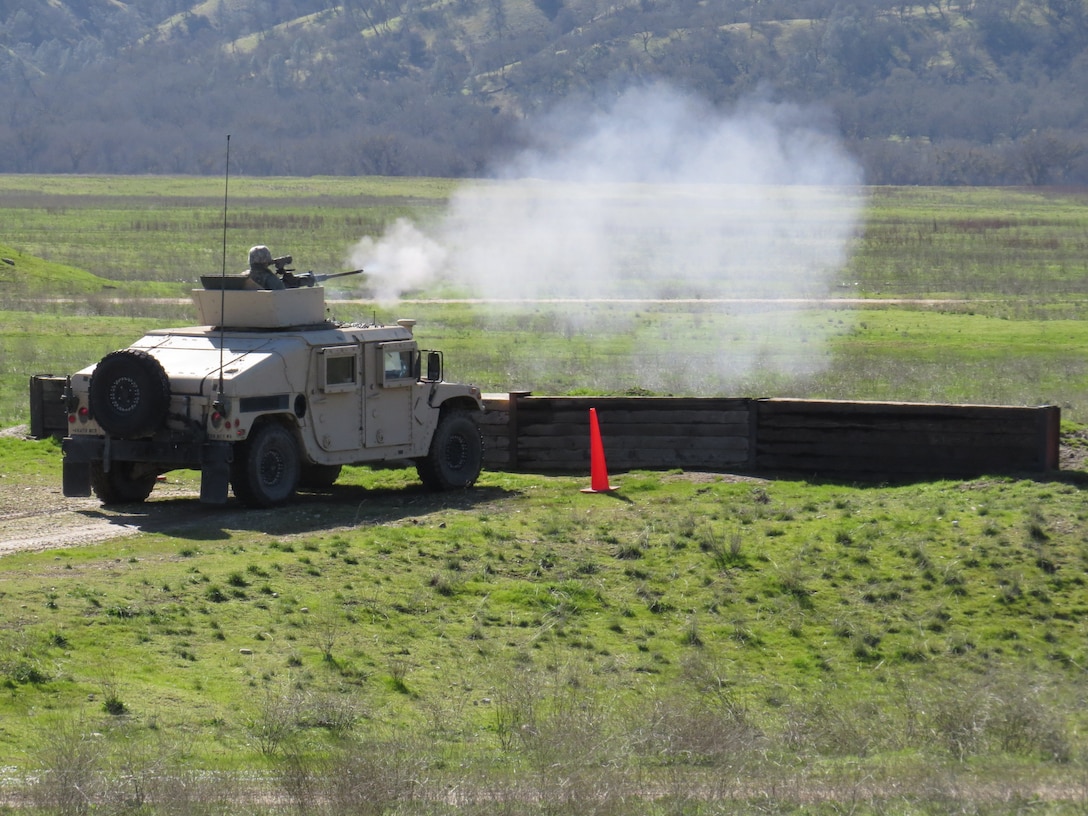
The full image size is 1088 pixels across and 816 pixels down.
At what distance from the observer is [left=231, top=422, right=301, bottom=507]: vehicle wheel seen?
18.1 meters

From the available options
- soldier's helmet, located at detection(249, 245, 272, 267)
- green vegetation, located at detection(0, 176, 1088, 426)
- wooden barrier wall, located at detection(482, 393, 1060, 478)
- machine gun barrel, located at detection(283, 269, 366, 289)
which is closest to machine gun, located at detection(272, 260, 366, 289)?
machine gun barrel, located at detection(283, 269, 366, 289)

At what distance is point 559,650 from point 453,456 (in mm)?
7836

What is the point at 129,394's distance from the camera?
1784 cm

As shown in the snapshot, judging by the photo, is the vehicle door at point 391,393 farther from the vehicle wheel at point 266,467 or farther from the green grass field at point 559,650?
the vehicle wheel at point 266,467

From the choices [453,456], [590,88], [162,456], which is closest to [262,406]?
[162,456]

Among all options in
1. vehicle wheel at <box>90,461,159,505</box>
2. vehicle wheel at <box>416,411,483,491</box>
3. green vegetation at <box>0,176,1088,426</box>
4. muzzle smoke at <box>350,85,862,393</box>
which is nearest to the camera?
vehicle wheel at <box>90,461,159,505</box>

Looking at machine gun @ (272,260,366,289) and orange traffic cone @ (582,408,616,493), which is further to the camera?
machine gun @ (272,260,366,289)

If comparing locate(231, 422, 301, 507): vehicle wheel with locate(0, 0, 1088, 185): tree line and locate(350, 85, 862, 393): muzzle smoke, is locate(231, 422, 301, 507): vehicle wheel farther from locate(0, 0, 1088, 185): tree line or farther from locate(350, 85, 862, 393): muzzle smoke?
locate(0, 0, 1088, 185): tree line

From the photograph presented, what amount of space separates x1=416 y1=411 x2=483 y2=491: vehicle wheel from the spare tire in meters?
3.59

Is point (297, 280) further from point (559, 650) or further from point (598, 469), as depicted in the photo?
point (559, 650)

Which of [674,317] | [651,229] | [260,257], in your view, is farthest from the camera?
[651,229]

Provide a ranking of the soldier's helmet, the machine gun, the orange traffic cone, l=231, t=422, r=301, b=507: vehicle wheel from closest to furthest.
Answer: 1. l=231, t=422, r=301, b=507: vehicle wheel
2. the soldier's helmet
3. the orange traffic cone
4. the machine gun

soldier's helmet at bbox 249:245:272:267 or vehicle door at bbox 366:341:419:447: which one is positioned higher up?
soldier's helmet at bbox 249:245:272:267

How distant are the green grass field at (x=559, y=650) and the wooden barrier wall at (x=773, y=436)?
625mm
